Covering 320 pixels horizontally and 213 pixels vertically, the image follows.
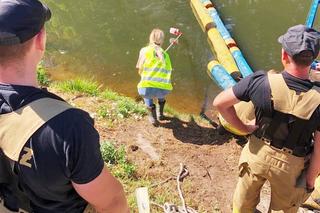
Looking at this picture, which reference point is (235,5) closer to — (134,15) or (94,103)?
(134,15)

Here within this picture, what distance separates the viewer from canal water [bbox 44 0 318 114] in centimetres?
1016

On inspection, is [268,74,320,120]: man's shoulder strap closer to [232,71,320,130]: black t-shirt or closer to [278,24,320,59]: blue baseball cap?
[232,71,320,130]: black t-shirt

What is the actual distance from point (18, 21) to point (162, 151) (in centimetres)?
443

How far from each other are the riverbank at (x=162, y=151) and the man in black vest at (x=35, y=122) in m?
2.89

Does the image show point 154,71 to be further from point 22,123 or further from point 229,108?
point 22,123

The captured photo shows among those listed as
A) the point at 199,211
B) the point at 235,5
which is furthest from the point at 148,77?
the point at 235,5

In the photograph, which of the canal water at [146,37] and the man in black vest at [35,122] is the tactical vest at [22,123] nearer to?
the man in black vest at [35,122]

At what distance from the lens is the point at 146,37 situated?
38.6 ft

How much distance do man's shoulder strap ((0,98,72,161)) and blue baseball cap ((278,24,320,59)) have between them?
7.22 ft

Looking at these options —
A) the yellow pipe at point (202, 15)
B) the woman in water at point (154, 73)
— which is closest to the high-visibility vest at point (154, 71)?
the woman in water at point (154, 73)

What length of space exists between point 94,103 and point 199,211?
3.07 metres

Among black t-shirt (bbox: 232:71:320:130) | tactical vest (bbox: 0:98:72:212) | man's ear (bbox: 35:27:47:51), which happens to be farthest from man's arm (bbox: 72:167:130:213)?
black t-shirt (bbox: 232:71:320:130)

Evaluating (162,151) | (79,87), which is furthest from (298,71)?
(79,87)

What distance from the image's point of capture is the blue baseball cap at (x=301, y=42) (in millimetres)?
3816
